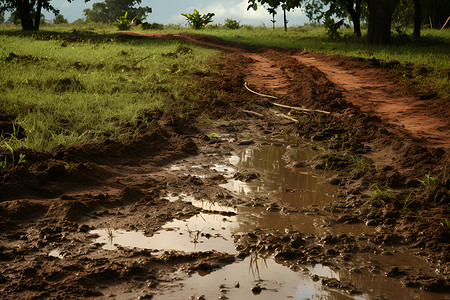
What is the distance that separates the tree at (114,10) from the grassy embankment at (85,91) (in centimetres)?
3404

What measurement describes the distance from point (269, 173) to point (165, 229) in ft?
5.59

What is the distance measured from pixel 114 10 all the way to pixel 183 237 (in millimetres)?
46749

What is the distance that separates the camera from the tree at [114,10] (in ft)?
151

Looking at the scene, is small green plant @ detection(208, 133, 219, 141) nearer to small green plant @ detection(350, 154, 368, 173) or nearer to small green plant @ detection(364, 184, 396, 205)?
small green plant @ detection(350, 154, 368, 173)

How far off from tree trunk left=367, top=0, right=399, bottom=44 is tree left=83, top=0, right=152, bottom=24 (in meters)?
32.3

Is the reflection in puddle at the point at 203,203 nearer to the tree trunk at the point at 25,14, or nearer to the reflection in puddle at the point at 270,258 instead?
the reflection in puddle at the point at 270,258

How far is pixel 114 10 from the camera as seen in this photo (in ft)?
153

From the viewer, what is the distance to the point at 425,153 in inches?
192

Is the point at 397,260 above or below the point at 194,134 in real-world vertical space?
below

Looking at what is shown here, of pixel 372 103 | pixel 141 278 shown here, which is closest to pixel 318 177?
pixel 141 278

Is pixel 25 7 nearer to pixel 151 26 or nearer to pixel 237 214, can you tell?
pixel 151 26

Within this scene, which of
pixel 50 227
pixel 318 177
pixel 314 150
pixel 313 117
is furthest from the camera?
pixel 313 117

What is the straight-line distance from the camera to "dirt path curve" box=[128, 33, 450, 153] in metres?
6.46

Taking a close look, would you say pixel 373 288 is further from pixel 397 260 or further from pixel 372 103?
pixel 372 103
